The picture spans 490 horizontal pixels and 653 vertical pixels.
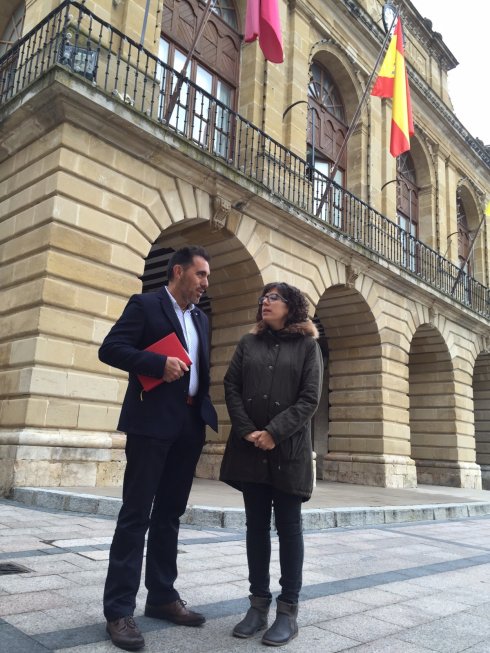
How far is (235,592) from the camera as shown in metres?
3.52

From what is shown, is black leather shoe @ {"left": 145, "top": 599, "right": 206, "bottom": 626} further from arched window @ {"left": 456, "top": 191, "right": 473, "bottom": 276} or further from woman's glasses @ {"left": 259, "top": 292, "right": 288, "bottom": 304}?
arched window @ {"left": 456, "top": 191, "right": 473, "bottom": 276}

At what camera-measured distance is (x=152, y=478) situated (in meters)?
2.81

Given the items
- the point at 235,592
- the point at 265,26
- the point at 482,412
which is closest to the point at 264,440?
the point at 235,592

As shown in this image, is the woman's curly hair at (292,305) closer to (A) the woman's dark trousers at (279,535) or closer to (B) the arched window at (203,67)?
(A) the woman's dark trousers at (279,535)

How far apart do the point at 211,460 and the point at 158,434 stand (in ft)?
29.5

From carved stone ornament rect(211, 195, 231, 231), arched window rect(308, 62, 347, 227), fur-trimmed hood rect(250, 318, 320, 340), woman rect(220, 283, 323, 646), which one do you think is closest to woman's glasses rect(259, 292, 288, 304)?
woman rect(220, 283, 323, 646)

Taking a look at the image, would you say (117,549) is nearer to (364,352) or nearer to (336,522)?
(336,522)

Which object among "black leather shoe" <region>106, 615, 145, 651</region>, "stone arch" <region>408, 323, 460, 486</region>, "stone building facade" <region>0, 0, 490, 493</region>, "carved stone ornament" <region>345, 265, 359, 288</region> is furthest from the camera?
"stone arch" <region>408, 323, 460, 486</region>

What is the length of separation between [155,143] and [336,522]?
6.31 m

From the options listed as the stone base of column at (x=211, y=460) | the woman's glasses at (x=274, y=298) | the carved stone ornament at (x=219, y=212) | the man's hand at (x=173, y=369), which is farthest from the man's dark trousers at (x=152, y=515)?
the stone base of column at (x=211, y=460)

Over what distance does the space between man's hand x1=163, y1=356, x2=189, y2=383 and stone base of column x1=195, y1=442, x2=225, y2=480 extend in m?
8.88

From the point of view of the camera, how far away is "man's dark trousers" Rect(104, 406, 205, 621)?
2645mm

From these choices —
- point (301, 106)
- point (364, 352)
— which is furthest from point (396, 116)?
point (364, 352)

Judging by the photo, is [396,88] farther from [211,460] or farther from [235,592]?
[235,592]
